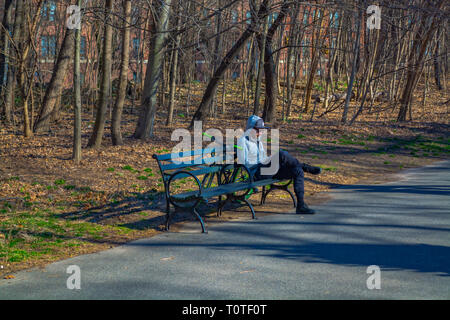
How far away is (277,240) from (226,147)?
246 cm

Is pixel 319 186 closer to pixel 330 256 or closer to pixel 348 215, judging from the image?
pixel 348 215

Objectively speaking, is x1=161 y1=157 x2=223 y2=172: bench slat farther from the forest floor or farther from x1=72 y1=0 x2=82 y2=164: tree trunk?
x1=72 y1=0 x2=82 y2=164: tree trunk

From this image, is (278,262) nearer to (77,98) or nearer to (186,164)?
(186,164)

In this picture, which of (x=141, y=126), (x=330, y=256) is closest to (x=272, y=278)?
(x=330, y=256)

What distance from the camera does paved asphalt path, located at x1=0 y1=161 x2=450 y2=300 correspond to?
4.81m

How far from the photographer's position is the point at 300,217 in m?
7.98

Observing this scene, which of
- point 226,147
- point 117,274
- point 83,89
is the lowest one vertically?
point 117,274

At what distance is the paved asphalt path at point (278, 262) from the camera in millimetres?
4812

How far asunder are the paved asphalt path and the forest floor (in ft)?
1.93

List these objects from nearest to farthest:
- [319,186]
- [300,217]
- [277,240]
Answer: [277,240] < [300,217] < [319,186]

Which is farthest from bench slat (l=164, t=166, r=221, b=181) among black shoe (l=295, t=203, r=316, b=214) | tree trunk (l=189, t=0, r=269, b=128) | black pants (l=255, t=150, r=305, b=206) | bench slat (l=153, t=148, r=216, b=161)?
tree trunk (l=189, t=0, r=269, b=128)

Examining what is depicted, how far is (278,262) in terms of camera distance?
574 cm

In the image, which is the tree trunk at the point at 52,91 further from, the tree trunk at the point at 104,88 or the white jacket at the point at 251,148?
the white jacket at the point at 251,148

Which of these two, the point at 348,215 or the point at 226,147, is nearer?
the point at 348,215
